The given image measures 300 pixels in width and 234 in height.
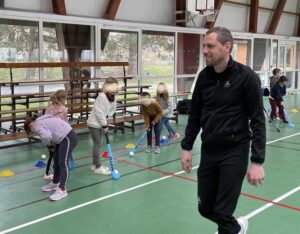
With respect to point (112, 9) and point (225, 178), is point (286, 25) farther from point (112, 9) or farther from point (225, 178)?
point (225, 178)

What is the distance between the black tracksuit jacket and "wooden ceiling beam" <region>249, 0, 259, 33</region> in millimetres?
12531

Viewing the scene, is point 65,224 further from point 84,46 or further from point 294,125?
point 294,125

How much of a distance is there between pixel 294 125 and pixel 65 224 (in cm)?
689

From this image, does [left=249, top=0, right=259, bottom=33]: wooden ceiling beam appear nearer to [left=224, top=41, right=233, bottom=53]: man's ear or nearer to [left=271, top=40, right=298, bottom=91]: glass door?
[left=271, top=40, right=298, bottom=91]: glass door

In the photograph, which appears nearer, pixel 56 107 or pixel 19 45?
pixel 56 107

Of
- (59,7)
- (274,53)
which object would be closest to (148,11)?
(59,7)

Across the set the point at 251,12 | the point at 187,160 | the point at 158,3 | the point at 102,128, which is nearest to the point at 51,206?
the point at 102,128

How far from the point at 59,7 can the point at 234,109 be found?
22.2ft

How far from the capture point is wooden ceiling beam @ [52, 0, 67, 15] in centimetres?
817

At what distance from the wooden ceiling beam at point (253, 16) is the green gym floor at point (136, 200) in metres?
9.09

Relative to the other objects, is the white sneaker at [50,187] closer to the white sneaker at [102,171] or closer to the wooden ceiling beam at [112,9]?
the white sneaker at [102,171]

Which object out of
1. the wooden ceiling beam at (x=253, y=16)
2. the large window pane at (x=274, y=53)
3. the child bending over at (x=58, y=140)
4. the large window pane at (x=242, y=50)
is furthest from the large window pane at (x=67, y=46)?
the large window pane at (x=274, y=53)

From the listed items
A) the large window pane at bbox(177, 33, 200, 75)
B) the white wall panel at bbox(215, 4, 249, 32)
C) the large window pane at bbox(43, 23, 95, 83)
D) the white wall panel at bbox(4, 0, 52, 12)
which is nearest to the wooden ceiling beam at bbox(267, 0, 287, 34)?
the white wall panel at bbox(215, 4, 249, 32)

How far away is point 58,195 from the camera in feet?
13.6
